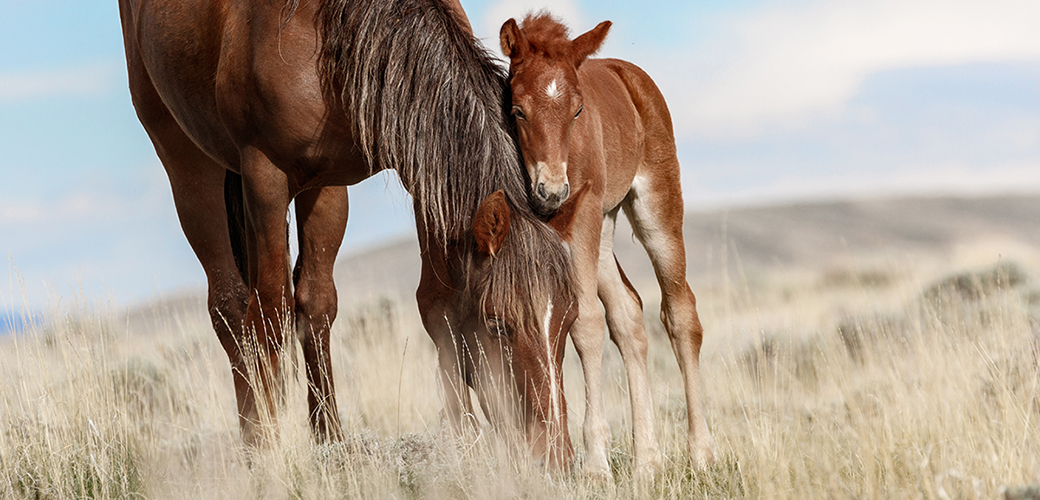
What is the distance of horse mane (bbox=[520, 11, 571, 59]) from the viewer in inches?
142

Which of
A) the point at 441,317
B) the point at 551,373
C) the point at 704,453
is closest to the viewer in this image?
the point at 551,373

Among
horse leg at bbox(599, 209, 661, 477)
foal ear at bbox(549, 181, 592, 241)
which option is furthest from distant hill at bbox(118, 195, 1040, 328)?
foal ear at bbox(549, 181, 592, 241)

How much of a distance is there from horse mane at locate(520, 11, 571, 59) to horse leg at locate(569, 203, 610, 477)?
30.4 inches

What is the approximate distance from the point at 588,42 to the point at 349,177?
139 centimetres

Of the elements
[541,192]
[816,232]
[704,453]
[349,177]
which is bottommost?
[704,453]

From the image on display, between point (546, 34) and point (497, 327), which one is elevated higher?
point (546, 34)

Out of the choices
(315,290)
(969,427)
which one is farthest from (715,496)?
(315,290)

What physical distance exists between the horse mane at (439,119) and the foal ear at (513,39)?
0.10 meters

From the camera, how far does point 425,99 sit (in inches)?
140

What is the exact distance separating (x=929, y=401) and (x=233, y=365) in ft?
13.2

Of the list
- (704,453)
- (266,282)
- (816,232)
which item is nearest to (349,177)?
(266,282)

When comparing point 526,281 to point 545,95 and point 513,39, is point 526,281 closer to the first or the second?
point 545,95

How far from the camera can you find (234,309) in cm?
504

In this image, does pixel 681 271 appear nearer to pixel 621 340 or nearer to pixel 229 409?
pixel 621 340
